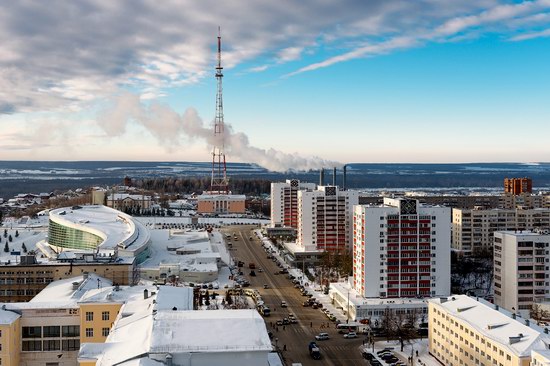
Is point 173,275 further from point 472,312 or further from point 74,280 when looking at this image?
point 472,312

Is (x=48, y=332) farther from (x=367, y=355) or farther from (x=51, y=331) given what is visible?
(x=367, y=355)

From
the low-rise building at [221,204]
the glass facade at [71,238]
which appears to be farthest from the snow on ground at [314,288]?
the low-rise building at [221,204]

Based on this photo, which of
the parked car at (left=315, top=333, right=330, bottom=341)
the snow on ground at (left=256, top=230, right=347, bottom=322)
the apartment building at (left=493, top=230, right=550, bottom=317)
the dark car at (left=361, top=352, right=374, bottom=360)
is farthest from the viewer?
the snow on ground at (left=256, top=230, right=347, bottom=322)

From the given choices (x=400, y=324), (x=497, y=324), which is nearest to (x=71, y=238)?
(x=400, y=324)

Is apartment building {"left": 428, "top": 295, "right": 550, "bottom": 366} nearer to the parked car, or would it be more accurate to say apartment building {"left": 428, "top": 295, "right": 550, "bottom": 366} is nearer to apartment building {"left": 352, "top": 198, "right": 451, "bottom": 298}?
the parked car

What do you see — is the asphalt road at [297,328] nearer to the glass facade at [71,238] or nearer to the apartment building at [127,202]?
the glass facade at [71,238]

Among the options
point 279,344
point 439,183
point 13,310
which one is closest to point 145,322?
point 13,310

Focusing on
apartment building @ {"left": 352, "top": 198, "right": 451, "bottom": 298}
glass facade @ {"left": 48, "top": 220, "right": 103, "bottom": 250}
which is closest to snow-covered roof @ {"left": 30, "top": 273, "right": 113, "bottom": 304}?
apartment building @ {"left": 352, "top": 198, "right": 451, "bottom": 298}
